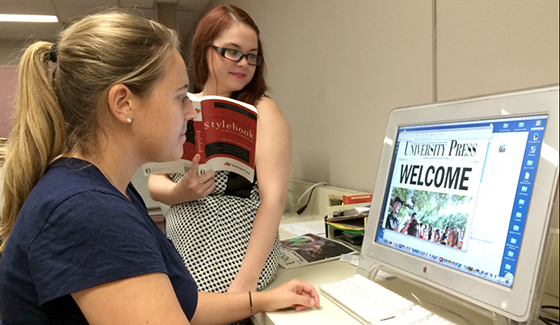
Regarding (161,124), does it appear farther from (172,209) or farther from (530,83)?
(530,83)

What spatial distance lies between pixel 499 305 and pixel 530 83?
0.52 meters

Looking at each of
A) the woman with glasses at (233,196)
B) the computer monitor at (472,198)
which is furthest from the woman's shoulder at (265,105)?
the computer monitor at (472,198)

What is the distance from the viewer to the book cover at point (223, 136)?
38.2 inches

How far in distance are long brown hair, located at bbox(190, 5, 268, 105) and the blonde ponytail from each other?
21.8 inches

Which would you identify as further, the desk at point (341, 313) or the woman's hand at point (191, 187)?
the woman's hand at point (191, 187)

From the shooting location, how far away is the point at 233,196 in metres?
1.09

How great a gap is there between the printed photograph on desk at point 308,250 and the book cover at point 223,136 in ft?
0.94

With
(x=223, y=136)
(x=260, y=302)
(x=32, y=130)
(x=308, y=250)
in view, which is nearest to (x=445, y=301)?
(x=260, y=302)

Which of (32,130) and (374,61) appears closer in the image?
(32,130)

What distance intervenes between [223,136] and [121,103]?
13.5 inches

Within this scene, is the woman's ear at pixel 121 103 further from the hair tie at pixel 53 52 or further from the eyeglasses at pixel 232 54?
the eyeglasses at pixel 232 54

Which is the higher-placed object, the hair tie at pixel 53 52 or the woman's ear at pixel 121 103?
the hair tie at pixel 53 52

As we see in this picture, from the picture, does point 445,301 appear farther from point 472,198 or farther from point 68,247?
point 68,247

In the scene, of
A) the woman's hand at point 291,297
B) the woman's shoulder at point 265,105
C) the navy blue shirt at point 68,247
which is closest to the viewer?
the navy blue shirt at point 68,247
